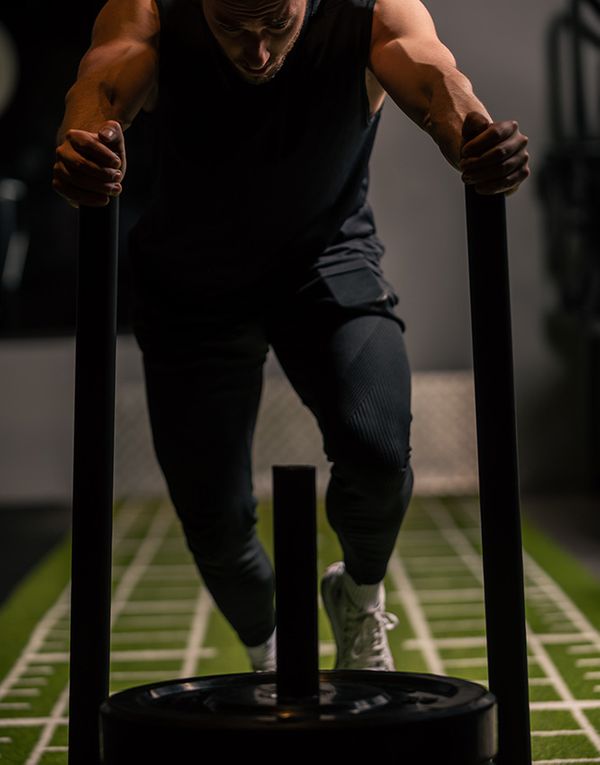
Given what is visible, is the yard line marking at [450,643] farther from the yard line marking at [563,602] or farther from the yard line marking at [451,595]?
the yard line marking at [451,595]

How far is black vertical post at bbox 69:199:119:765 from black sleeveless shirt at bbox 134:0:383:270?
0.39m

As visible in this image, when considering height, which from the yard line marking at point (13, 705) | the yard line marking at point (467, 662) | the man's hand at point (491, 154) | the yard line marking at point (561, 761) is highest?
the man's hand at point (491, 154)

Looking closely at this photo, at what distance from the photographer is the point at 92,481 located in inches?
54.4

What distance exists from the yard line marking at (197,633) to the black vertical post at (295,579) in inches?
53.0

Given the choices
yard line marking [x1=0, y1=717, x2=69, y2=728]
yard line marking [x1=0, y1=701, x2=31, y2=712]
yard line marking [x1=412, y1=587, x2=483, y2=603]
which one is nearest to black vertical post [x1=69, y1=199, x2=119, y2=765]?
yard line marking [x1=0, y1=717, x2=69, y2=728]

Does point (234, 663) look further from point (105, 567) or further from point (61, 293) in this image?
point (61, 293)

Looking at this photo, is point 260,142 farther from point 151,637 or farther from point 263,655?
point 151,637

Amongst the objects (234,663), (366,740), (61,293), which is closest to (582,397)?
(61,293)

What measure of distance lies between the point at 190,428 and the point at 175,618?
1439mm

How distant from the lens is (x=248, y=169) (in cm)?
177

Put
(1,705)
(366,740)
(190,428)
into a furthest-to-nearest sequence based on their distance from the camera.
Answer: (1,705) → (190,428) → (366,740)

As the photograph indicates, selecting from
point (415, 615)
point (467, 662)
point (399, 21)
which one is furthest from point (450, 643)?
point (399, 21)

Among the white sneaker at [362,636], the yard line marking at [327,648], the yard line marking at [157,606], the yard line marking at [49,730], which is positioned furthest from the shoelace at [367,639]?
the yard line marking at [157,606]

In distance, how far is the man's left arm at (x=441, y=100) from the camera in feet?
4.42
